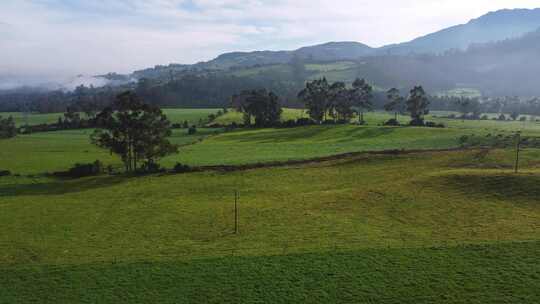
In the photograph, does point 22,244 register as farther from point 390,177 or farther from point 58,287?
point 390,177

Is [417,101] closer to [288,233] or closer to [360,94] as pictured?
[360,94]

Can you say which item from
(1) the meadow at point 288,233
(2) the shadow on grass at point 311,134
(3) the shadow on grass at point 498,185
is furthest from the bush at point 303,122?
(3) the shadow on grass at point 498,185

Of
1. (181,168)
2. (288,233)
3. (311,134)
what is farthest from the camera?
(311,134)

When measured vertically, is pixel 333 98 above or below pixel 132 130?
above

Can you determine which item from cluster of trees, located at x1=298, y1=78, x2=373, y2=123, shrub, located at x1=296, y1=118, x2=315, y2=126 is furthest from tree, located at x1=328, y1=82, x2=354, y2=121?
shrub, located at x1=296, y1=118, x2=315, y2=126

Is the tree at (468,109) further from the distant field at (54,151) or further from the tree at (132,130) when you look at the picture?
the tree at (132,130)

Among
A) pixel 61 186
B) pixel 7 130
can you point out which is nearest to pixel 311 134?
pixel 61 186

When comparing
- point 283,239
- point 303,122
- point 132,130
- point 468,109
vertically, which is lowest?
point 283,239
